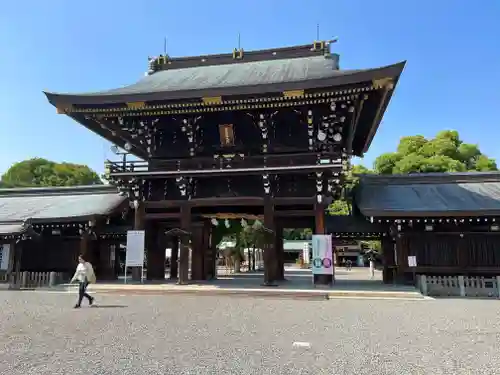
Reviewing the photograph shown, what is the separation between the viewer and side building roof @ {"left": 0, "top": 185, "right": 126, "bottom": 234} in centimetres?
1852

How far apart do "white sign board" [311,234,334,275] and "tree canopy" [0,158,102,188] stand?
48.2 metres

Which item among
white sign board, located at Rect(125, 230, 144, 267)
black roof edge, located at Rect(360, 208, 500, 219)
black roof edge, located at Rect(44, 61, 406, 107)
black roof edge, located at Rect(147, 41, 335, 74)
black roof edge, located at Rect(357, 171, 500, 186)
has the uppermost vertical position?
black roof edge, located at Rect(147, 41, 335, 74)

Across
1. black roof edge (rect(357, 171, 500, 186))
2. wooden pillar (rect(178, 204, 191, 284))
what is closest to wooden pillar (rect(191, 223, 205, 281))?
wooden pillar (rect(178, 204, 191, 284))

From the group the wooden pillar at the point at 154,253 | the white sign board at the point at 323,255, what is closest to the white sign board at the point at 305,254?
the wooden pillar at the point at 154,253

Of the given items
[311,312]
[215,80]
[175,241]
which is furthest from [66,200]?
[311,312]

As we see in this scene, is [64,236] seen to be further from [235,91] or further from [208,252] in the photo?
[235,91]

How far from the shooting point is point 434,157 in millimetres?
42375

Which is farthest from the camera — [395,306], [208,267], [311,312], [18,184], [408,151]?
[18,184]

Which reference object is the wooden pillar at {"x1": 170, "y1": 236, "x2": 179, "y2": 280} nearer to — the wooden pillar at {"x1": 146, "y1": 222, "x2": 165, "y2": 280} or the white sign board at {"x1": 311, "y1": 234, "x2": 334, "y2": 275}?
the wooden pillar at {"x1": 146, "y1": 222, "x2": 165, "y2": 280}

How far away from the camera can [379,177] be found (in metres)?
20.3

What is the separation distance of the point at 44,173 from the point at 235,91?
53.2 m

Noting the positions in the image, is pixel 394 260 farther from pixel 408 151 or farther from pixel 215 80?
pixel 408 151

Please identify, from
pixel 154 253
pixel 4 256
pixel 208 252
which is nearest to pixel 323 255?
pixel 208 252

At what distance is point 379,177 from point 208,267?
9784 millimetres
